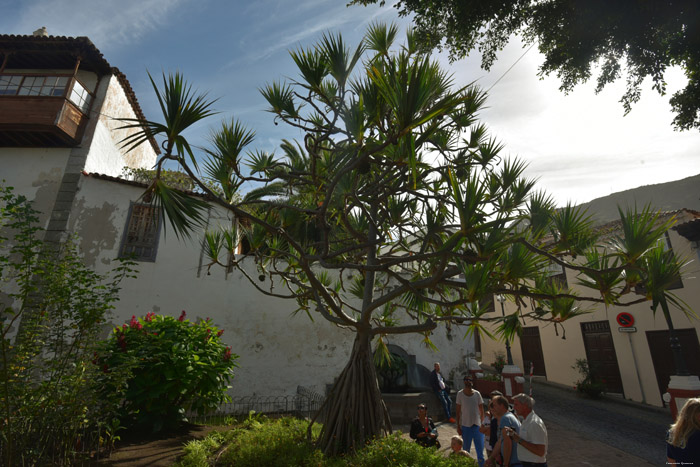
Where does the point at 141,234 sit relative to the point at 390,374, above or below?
above

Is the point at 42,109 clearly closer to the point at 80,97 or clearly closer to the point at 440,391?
the point at 80,97

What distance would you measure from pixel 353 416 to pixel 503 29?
6887mm

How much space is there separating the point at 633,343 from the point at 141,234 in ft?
55.7

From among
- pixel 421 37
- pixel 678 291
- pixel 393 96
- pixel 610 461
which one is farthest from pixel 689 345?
pixel 393 96

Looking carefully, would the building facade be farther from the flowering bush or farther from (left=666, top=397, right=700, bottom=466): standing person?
(left=666, top=397, right=700, bottom=466): standing person

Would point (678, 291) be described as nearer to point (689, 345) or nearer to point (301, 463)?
point (689, 345)

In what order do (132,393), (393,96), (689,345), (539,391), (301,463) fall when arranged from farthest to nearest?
(539,391)
(689,345)
(132,393)
(301,463)
(393,96)

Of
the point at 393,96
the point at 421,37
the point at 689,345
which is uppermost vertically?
the point at 421,37

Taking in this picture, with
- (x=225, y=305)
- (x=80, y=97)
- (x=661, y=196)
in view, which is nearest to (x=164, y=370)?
(x=225, y=305)

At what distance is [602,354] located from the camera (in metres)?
13.6

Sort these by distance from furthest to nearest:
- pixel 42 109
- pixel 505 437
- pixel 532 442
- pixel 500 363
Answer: pixel 500 363 → pixel 42 109 → pixel 505 437 → pixel 532 442

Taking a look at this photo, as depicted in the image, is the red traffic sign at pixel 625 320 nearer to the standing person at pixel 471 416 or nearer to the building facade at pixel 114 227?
the building facade at pixel 114 227

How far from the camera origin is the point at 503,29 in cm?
620

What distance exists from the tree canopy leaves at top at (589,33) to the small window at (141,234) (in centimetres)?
834
